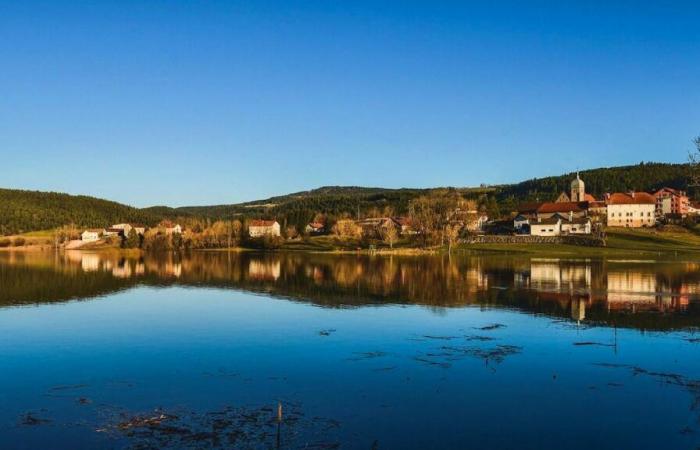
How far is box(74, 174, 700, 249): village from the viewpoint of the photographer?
129038 millimetres

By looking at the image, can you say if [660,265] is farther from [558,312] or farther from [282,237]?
[282,237]

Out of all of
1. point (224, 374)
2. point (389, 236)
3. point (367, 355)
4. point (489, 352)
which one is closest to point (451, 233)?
point (389, 236)

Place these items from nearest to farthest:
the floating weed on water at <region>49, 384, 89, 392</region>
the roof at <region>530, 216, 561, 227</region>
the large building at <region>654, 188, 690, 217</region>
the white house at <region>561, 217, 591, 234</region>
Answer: the floating weed on water at <region>49, 384, 89, 392</region> < the white house at <region>561, 217, 591, 234</region> < the roof at <region>530, 216, 561, 227</region> < the large building at <region>654, 188, 690, 217</region>

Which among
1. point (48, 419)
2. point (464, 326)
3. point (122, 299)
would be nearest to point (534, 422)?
point (48, 419)

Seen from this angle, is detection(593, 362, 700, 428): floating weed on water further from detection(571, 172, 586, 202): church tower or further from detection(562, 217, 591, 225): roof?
detection(571, 172, 586, 202): church tower

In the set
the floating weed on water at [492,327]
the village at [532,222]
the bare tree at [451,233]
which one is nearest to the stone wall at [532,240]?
the village at [532,222]

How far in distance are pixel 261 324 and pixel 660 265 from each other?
59.9 m

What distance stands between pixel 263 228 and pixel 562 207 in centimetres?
7805

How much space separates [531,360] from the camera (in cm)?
2839

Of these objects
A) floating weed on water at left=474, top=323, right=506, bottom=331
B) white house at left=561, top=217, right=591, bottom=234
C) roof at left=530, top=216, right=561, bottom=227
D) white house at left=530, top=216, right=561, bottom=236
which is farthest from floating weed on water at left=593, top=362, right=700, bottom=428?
roof at left=530, top=216, right=561, bottom=227

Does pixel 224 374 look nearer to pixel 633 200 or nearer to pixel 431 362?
pixel 431 362

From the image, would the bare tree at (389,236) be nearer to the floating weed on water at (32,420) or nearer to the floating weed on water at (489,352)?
the floating weed on water at (489,352)

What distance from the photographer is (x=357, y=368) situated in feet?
88.9

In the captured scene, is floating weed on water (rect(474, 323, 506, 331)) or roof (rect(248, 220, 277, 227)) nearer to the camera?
floating weed on water (rect(474, 323, 506, 331))
